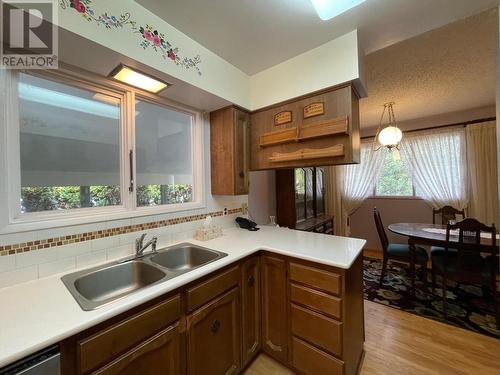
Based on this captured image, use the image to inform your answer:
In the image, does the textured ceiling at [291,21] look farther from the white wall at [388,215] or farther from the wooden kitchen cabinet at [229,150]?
the white wall at [388,215]

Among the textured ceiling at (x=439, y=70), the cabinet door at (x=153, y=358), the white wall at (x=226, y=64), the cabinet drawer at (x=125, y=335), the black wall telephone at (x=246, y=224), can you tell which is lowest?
the cabinet door at (x=153, y=358)

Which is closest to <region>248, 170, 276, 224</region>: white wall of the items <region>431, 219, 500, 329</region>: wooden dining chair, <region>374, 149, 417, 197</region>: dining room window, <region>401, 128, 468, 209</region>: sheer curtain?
<region>431, 219, 500, 329</region>: wooden dining chair

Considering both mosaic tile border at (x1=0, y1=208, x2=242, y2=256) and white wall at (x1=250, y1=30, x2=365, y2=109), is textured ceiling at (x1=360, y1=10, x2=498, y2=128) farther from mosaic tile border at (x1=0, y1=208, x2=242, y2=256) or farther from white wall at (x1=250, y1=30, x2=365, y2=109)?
mosaic tile border at (x1=0, y1=208, x2=242, y2=256)

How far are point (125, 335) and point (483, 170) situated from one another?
4.61m

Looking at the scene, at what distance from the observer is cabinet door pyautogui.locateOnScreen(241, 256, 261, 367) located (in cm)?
146

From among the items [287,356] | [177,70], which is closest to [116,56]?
[177,70]

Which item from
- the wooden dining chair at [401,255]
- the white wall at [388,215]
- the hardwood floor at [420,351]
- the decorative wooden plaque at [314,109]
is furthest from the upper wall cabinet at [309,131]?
the white wall at [388,215]

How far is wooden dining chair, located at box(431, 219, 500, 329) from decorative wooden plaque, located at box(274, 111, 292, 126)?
194cm

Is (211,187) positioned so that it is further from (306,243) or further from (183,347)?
(183,347)

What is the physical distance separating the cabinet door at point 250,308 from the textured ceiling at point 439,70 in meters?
2.13

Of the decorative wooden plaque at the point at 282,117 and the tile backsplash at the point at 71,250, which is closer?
the tile backsplash at the point at 71,250

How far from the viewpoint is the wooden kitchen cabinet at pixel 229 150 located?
6.31ft

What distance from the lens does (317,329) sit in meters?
1.32

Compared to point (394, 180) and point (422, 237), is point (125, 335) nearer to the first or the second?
point (422, 237)
